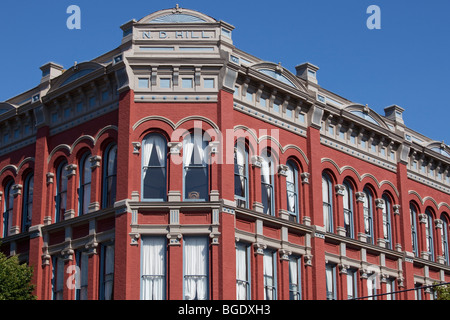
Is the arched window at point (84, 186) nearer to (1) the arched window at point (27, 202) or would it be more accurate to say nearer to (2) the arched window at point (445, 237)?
(1) the arched window at point (27, 202)

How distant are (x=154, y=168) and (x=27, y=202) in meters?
7.43

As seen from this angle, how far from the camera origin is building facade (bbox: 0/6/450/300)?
32812 mm

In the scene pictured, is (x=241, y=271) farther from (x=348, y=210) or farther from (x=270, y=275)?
(x=348, y=210)

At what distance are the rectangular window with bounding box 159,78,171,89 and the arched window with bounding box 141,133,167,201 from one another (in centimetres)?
186

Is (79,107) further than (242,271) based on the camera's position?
Yes

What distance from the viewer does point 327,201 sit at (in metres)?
38.9

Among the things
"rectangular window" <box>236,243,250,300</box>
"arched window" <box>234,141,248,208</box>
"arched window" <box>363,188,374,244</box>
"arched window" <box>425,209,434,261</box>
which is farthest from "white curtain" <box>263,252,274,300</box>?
"arched window" <box>425,209,434,261</box>

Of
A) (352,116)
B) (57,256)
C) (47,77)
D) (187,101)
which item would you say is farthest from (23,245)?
(352,116)

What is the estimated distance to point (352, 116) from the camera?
1581 inches

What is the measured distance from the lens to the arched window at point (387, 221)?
41.4 meters

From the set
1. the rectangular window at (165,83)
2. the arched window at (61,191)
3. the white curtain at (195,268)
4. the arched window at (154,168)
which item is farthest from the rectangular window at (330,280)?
the arched window at (61,191)

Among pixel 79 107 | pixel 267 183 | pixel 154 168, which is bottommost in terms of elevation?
pixel 267 183

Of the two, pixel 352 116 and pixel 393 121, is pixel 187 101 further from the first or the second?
pixel 393 121

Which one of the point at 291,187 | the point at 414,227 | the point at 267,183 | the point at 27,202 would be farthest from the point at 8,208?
the point at 414,227
